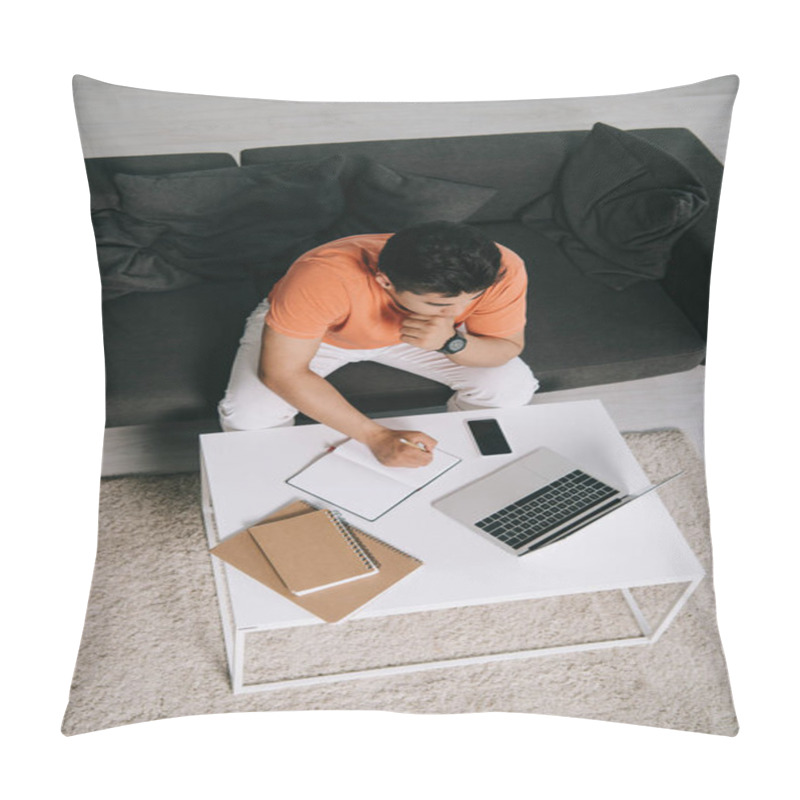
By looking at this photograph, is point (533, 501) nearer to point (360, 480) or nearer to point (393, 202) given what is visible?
point (360, 480)

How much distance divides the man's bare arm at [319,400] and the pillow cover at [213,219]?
0.63 feet

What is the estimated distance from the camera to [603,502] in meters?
2.58

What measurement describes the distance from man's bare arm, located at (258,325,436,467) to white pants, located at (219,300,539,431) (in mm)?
19

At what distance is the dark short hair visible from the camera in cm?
238

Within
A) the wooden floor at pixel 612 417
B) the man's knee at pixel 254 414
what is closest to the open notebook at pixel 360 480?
the man's knee at pixel 254 414

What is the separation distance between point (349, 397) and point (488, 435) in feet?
1.19

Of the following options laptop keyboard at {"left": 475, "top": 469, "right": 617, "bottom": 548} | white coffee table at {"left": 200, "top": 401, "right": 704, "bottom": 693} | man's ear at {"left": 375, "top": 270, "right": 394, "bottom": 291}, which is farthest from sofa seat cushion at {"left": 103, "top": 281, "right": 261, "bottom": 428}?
laptop keyboard at {"left": 475, "top": 469, "right": 617, "bottom": 548}

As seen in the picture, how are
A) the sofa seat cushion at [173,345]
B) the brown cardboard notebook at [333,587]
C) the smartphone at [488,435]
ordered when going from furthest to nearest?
the smartphone at [488,435]
the sofa seat cushion at [173,345]
the brown cardboard notebook at [333,587]

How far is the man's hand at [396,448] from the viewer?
260 centimetres

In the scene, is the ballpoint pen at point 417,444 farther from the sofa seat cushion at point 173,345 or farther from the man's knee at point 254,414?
the sofa seat cushion at point 173,345

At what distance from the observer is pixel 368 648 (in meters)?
2.66

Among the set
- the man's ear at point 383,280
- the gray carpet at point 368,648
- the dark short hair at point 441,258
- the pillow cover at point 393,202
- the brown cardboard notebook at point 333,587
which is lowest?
the gray carpet at point 368,648

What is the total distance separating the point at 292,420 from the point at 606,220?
0.86 m

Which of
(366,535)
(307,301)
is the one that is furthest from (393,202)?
(366,535)
